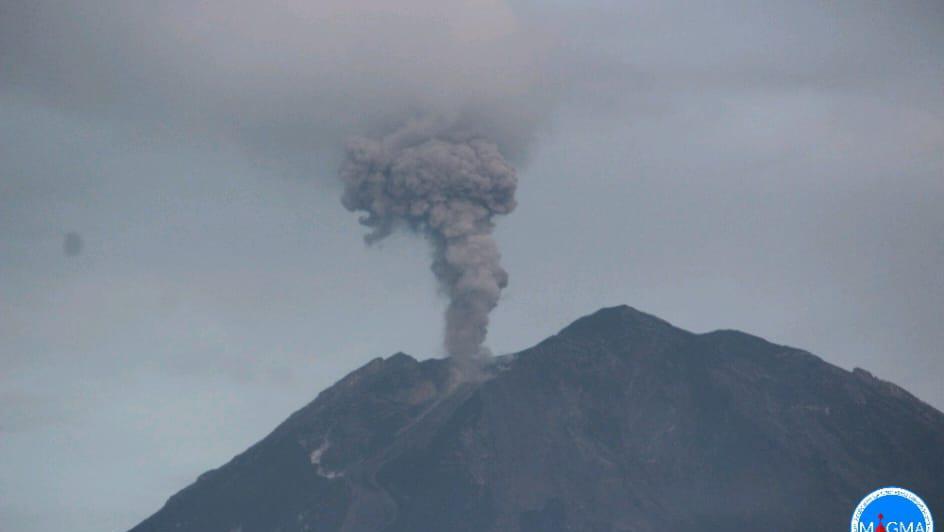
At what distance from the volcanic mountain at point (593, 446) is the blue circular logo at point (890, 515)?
5158 cm

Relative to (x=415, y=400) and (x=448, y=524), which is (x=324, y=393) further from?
(x=448, y=524)

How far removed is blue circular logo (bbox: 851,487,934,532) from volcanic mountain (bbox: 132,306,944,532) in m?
51.6

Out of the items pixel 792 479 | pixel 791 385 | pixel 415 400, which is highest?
pixel 415 400

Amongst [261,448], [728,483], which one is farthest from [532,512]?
[261,448]

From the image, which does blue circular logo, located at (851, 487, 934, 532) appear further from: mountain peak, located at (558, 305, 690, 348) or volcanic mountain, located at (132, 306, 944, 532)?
mountain peak, located at (558, 305, 690, 348)

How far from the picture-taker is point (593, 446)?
11750cm

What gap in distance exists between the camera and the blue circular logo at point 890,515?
176 ft

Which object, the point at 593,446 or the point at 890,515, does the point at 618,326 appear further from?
the point at 890,515

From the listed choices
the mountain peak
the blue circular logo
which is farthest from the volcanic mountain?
the blue circular logo

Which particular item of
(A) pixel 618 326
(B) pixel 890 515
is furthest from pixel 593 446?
(B) pixel 890 515

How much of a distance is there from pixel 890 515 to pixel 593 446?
63.2m

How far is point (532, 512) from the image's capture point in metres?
108

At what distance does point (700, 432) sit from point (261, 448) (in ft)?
103

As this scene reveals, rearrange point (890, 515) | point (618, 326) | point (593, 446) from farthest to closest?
point (618, 326)
point (593, 446)
point (890, 515)
